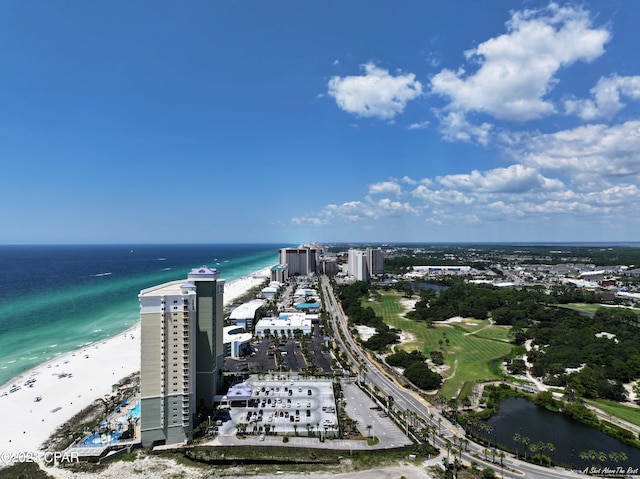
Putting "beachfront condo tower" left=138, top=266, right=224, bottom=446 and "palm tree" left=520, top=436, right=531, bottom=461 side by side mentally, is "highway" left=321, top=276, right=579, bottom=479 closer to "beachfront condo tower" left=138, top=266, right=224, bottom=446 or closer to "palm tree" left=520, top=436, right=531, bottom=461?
"palm tree" left=520, top=436, right=531, bottom=461

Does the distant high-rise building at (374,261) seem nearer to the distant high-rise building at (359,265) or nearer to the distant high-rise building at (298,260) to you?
the distant high-rise building at (359,265)

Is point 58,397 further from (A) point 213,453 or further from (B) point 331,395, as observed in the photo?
(B) point 331,395

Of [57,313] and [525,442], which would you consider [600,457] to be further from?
[57,313]

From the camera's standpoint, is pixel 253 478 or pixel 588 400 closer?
pixel 253 478

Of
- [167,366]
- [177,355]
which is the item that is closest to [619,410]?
[177,355]

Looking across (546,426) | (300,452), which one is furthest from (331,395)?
(546,426)

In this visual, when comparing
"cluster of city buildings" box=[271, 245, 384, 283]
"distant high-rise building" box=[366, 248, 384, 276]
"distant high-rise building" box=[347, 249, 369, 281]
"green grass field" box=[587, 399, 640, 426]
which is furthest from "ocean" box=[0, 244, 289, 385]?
"distant high-rise building" box=[366, 248, 384, 276]
